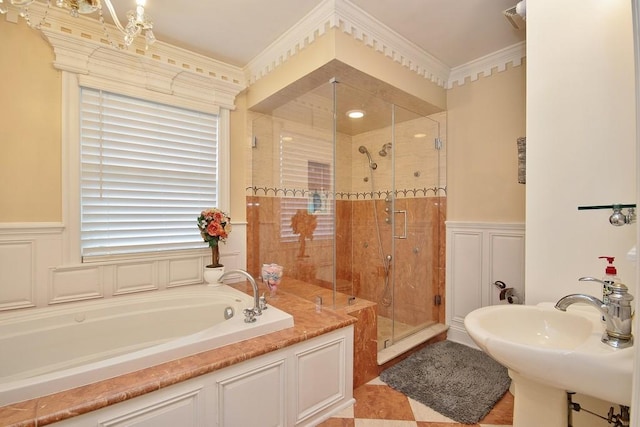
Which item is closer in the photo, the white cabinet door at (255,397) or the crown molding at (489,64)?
the white cabinet door at (255,397)

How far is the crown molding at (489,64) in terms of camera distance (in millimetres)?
A: 2344

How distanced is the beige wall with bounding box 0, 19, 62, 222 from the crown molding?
3.17 meters

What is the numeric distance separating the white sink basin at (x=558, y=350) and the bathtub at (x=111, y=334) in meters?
1.06

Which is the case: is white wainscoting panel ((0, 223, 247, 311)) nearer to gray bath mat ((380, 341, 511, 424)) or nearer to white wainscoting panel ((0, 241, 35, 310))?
white wainscoting panel ((0, 241, 35, 310))

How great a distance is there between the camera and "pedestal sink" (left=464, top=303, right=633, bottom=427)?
904 millimetres

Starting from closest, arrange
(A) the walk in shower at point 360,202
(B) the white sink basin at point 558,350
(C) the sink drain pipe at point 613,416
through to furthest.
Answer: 1. (B) the white sink basin at point 558,350
2. (C) the sink drain pipe at point 613,416
3. (A) the walk in shower at point 360,202

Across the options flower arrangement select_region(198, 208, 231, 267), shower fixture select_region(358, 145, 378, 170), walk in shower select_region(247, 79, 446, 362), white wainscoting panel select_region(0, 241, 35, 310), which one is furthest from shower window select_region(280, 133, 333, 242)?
white wainscoting panel select_region(0, 241, 35, 310)

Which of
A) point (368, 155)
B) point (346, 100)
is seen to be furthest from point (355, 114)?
point (368, 155)

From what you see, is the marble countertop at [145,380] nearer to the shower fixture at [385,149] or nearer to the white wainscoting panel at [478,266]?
the white wainscoting panel at [478,266]

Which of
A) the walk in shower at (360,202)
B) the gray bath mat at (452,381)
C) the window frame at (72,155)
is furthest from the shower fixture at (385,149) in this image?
the window frame at (72,155)

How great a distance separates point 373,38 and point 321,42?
0.41 meters

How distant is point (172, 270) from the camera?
96.7 inches

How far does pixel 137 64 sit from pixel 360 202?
7.26ft

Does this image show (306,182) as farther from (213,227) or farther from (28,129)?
(28,129)
